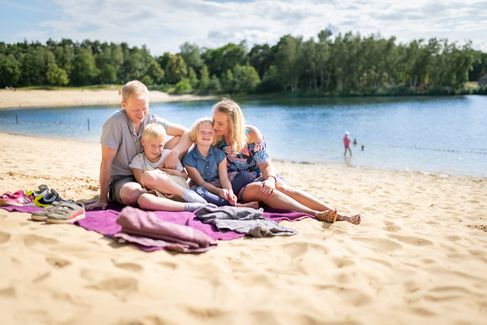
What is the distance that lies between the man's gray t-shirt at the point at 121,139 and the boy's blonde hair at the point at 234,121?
0.94 meters

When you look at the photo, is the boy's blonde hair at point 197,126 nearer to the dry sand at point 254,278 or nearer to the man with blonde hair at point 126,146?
the man with blonde hair at point 126,146

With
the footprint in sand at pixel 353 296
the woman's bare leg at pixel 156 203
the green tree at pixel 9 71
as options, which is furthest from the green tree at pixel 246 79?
the footprint in sand at pixel 353 296

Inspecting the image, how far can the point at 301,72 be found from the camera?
71812 millimetres

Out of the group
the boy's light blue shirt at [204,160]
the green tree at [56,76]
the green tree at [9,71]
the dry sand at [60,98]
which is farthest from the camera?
the green tree at [56,76]

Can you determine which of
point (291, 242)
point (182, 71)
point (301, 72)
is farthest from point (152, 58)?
point (291, 242)

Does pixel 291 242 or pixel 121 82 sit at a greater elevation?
pixel 121 82

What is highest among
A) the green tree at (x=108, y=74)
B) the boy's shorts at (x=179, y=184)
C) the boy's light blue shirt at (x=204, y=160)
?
the green tree at (x=108, y=74)

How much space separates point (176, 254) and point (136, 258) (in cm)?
34

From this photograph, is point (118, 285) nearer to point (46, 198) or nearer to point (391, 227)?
point (46, 198)

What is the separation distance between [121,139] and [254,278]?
2.61 m

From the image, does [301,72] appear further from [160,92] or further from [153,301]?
[153,301]

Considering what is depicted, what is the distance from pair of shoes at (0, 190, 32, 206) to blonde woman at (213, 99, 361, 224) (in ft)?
7.70

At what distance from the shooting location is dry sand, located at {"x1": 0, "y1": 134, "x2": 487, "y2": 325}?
2.34m

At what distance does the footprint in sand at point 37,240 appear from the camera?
3.16 m
